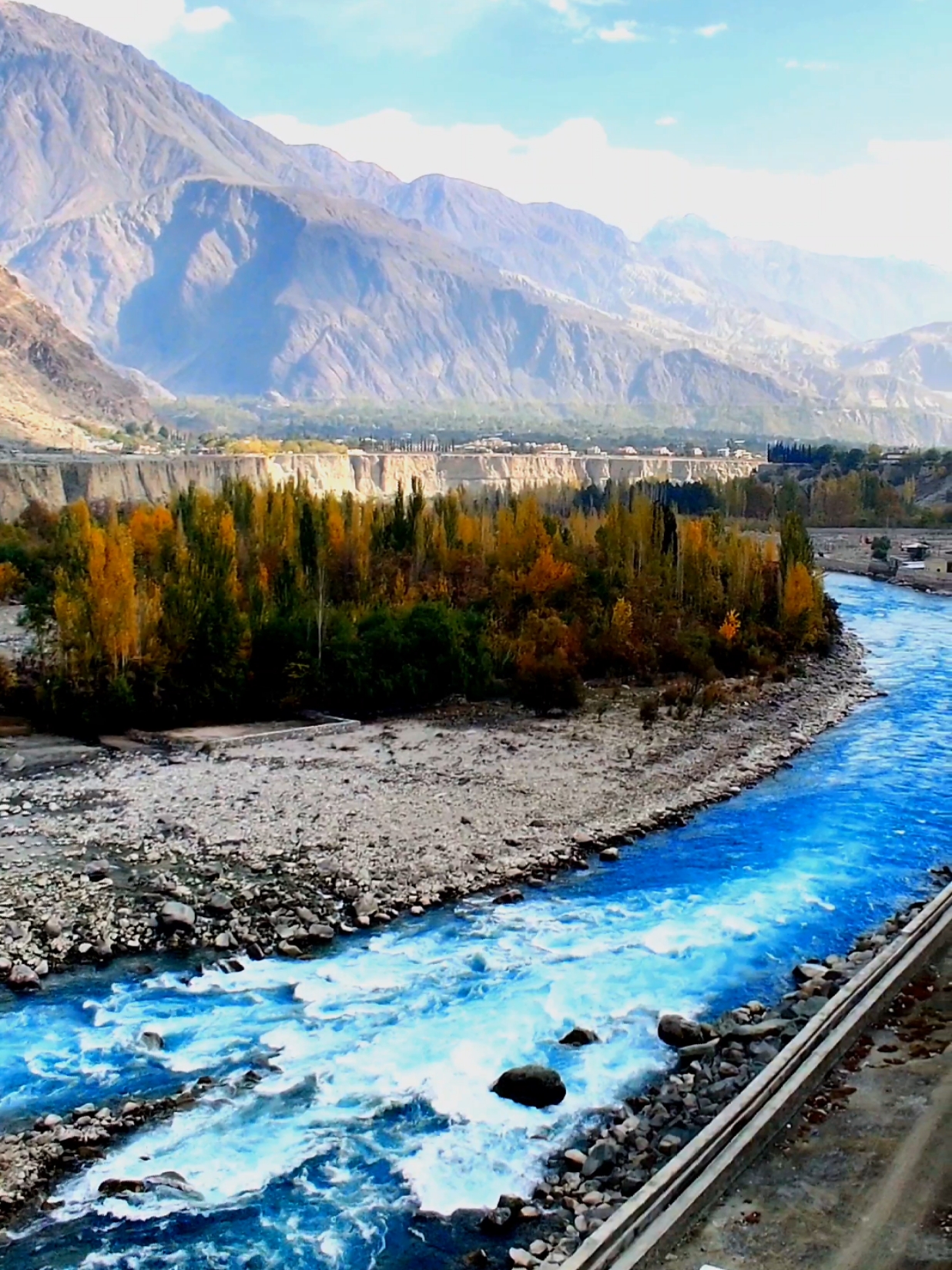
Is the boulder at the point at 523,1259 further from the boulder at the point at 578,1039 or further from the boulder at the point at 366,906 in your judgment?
the boulder at the point at 366,906

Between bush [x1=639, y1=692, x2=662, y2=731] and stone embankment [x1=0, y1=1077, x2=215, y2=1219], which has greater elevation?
bush [x1=639, y1=692, x2=662, y2=731]

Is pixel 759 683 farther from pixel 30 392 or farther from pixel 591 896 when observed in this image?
pixel 30 392

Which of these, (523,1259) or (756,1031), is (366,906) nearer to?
(756,1031)

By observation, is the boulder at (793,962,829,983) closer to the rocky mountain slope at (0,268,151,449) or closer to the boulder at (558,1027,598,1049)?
the boulder at (558,1027,598,1049)

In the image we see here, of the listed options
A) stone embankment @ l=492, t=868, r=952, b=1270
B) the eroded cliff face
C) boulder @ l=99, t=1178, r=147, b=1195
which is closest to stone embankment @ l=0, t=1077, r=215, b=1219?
boulder @ l=99, t=1178, r=147, b=1195

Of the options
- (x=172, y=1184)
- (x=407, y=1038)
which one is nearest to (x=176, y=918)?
(x=407, y=1038)

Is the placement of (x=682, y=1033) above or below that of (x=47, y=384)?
below

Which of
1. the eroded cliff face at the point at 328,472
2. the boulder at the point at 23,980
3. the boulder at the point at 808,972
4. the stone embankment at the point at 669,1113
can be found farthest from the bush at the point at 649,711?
the eroded cliff face at the point at 328,472
